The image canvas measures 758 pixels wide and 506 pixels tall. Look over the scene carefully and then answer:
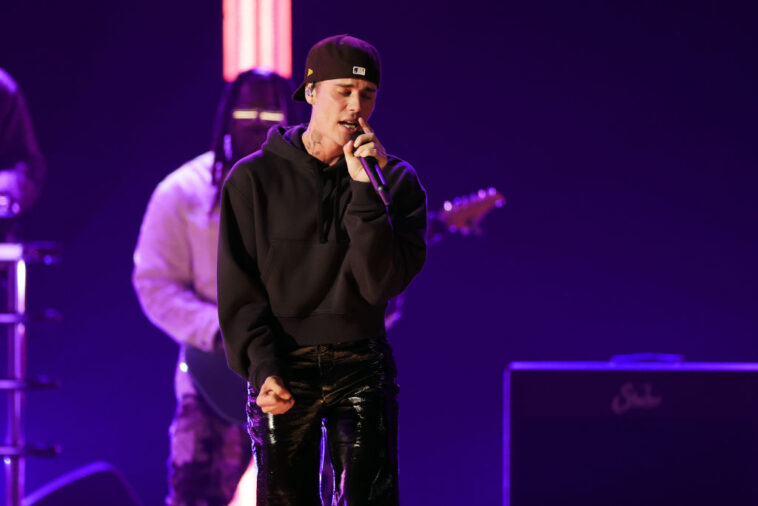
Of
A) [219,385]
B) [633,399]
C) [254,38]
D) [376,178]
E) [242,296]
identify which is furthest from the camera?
[254,38]

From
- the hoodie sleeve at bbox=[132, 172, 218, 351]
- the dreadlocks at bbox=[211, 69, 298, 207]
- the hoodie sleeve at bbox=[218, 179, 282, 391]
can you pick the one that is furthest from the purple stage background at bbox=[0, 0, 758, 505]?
the hoodie sleeve at bbox=[218, 179, 282, 391]

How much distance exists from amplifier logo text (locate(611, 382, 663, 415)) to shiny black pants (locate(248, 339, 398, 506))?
1671mm

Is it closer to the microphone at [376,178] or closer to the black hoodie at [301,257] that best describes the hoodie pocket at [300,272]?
the black hoodie at [301,257]

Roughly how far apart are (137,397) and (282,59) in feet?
5.50

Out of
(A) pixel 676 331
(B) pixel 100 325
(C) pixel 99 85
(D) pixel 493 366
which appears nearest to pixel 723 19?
(A) pixel 676 331

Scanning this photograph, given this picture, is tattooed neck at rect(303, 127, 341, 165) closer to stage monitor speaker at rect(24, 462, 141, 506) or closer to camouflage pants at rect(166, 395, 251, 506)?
camouflage pants at rect(166, 395, 251, 506)

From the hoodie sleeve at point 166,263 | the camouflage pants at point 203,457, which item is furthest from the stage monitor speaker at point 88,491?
the hoodie sleeve at point 166,263

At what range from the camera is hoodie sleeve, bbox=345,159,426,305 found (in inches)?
76.0

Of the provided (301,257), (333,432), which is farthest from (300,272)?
(333,432)

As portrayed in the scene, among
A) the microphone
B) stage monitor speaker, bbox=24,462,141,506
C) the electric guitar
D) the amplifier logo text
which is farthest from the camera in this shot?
stage monitor speaker, bbox=24,462,141,506

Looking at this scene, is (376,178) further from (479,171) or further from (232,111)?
(479,171)

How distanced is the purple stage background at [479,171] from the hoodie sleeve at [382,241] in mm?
2450

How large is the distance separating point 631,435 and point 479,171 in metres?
1.48

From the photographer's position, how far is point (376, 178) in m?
1.92
